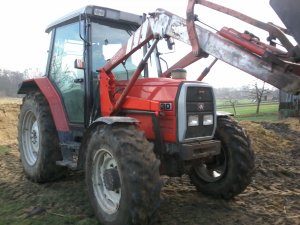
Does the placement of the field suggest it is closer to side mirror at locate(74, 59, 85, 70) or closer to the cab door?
the cab door

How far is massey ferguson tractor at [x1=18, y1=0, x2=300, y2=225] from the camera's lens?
12.4 feet

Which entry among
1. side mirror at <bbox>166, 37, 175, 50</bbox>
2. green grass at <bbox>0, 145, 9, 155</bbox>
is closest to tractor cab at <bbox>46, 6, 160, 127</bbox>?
side mirror at <bbox>166, 37, 175, 50</bbox>

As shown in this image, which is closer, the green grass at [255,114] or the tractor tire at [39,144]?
the tractor tire at [39,144]

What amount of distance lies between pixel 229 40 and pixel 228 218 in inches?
79.8

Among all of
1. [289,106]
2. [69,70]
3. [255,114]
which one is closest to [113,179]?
[69,70]

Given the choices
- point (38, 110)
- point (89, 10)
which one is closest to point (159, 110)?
point (89, 10)

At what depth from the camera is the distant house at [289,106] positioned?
856 inches

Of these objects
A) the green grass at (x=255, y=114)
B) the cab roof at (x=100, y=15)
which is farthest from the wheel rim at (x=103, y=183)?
the green grass at (x=255, y=114)

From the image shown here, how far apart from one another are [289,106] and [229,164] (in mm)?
19856

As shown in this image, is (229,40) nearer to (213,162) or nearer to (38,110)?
(213,162)

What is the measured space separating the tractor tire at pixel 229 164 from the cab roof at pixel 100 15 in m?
2.01

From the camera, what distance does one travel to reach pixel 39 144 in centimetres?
596

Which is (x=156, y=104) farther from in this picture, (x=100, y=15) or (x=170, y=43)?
(x=100, y=15)

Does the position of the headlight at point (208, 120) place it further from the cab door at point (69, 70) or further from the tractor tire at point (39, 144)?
the tractor tire at point (39, 144)
